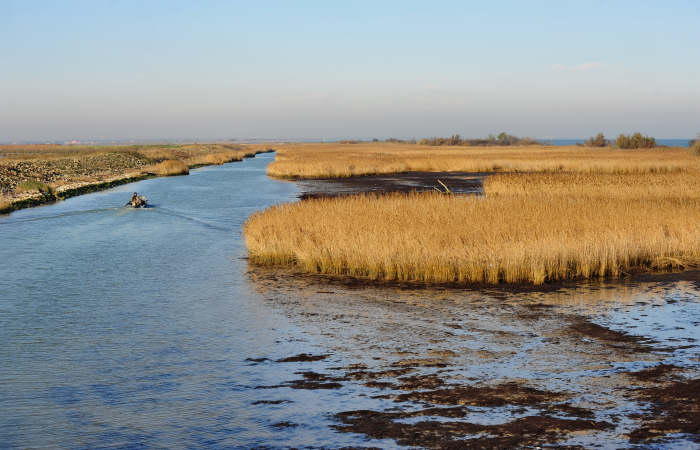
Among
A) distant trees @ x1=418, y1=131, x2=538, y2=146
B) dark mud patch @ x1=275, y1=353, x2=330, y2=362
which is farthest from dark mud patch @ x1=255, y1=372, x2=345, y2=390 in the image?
distant trees @ x1=418, y1=131, x2=538, y2=146

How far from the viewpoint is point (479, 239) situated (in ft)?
53.1

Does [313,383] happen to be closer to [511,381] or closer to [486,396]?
[486,396]

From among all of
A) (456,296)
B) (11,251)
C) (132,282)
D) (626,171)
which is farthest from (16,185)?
(626,171)

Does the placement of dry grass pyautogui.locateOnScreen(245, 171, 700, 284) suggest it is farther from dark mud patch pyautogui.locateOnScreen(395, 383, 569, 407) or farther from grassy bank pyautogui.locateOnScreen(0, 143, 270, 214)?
grassy bank pyautogui.locateOnScreen(0, 143, 270, 214)

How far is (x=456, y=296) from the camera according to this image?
1394cm

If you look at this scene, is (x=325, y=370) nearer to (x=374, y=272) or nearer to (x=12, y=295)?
(x=374, y=272)

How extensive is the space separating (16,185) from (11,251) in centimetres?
2333

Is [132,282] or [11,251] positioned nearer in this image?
[132,282]

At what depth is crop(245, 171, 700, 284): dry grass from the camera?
15453 millimetres

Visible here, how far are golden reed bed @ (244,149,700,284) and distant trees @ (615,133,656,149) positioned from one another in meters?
70.2

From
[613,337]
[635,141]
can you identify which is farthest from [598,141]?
[613,337]

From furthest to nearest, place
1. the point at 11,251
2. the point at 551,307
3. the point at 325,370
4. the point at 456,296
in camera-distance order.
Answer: the point at 11,251
the point at 456,296
the point at 551,307
the point at 325,370

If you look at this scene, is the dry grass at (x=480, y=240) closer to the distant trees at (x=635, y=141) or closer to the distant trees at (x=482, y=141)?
the distant trees at (x=635, y=141)

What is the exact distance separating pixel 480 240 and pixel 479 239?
54mm
